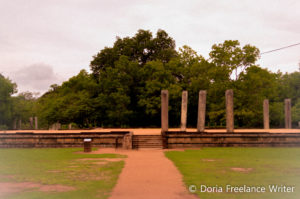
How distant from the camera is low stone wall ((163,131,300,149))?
61.0 ft

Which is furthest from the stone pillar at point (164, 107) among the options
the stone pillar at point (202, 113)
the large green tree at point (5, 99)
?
the large green tree at point (5, 99)

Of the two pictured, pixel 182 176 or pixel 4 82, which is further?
pixel 4 82

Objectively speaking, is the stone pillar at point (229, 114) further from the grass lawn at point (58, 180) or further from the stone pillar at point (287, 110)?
the grass lawn at point (58, 180)

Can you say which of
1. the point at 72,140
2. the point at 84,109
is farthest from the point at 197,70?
the point at 72,140

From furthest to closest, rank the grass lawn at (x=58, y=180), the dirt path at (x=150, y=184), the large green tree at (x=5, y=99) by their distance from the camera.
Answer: the large green tree at (x=5, y=99), the grass lawn at (x=58, y=180), the dirt path at (x=150, y=184)

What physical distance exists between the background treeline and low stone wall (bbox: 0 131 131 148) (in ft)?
46.2

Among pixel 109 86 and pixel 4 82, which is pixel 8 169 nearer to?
pixel 109 86

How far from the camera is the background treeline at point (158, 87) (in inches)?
1203

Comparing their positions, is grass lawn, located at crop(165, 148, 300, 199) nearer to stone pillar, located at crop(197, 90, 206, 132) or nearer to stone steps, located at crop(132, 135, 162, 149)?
stone steps, located at crop(132, 135, 162, 149)

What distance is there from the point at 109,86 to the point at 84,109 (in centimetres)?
411

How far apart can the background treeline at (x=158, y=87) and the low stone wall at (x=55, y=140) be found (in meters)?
14.1

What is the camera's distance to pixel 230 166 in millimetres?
10633

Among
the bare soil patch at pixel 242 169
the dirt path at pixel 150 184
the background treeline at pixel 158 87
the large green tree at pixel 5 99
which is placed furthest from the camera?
the large green tree at pixel 5 99

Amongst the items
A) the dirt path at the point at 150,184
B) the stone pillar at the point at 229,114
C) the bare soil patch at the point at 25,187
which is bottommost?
the bare soil patch at the point at 25,187
